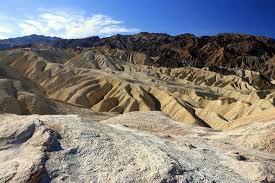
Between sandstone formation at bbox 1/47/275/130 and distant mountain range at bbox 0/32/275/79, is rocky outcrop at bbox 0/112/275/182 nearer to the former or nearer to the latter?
sandstone formation at bbox 1/47/275/130

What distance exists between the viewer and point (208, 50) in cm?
16275

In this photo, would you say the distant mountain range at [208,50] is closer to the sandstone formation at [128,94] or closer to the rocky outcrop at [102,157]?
the sandstone formation at [128,94]

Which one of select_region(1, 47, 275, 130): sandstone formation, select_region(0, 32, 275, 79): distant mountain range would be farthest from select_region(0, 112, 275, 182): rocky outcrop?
select_region(0, 32, 275, 79): distant mountain range

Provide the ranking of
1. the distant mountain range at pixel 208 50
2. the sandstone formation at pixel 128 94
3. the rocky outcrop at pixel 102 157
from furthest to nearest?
the distant mountain range at pixel 208 50
the sandstone formation at pixel 128 94
the rocky outcrop at pixel 102 157

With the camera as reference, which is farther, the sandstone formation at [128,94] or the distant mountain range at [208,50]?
the distant mountain range at [208,50]

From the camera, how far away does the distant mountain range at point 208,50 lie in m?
148

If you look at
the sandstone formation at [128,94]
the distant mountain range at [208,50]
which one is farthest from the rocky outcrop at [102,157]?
the distant mountain range at [208,50]

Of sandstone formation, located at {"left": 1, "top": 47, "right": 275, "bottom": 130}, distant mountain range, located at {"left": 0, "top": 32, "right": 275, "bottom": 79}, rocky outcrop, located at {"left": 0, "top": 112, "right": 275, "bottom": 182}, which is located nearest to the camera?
rocky outcrop, located at {"left": 0, "top": 112, "right": 275, "bottom": 182}

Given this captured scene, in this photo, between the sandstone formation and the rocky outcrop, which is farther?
the sandstone formation

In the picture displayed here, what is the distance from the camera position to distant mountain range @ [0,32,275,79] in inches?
5843

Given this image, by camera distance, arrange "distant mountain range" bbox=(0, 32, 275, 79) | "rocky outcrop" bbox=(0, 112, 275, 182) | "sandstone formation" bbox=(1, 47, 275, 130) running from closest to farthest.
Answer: "rocky outcrop" bbox=(0, 112, 275, 182), "sandstone formation" bbox=(1, 47, 275, 130), "distant mountain range" bbox=(0, 32, 275, 79)

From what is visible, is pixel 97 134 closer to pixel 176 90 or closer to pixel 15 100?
pixel 15 100

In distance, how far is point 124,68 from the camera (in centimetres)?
9462

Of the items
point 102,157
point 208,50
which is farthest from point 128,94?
point 208,50
